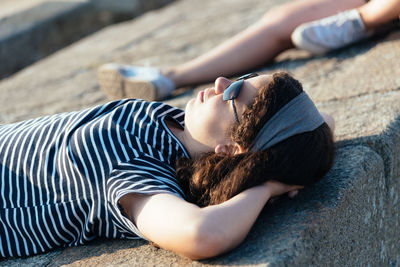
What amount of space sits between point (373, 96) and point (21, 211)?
1.50m

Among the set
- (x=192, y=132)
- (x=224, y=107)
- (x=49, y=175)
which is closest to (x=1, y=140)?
(x=49, y=175)

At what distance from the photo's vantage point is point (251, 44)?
3076 mm

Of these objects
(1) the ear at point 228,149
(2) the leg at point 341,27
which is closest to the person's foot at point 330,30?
(2) the leg at point 341,27

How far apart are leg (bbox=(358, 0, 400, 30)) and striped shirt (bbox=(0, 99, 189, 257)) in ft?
4.72

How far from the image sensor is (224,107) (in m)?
1.80

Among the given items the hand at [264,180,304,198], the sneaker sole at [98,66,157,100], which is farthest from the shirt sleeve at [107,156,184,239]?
the sneaker sole at [98,66,157,100]

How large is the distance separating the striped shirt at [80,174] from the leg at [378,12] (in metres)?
1.44

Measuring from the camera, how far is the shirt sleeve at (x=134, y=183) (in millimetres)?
1669

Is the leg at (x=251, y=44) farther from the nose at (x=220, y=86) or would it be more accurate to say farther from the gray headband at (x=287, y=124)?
the gray headband at (x=287, y=124)

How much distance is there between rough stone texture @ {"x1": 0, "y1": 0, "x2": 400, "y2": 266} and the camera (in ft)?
5.34

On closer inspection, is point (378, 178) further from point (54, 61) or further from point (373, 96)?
point (54, 61)

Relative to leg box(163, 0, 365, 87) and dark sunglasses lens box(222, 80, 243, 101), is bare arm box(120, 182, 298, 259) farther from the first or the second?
leg box(163, 0, 365, 87)

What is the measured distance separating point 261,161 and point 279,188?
0.12m

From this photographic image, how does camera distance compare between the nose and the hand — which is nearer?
the hand
